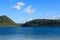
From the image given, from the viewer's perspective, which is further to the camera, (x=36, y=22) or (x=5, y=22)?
(x=5, y=22)

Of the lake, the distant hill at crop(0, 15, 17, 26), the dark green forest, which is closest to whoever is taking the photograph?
the lake

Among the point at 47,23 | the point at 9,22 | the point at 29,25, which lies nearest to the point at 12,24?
the point at 9,22

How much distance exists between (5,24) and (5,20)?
3.61m

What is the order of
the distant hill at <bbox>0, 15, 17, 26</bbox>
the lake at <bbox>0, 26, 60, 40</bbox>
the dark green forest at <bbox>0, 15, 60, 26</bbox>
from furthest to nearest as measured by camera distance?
1. the distant hill at <bbox>0, 15, 17, 26</bbox>
2. the dark green forest at <bbox>0, 15, 60, 26</bbox>
3. the lake at <bbox>0, 26, 60, 40</bbox>

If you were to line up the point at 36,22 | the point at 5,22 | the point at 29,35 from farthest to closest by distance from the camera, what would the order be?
the point at 5,22 < the point at 36,22 < the point at 29,35

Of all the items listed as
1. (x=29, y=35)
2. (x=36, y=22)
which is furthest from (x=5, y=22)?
(x=29, y=35)

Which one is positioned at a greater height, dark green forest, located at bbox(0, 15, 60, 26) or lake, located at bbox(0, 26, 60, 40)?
dark green forest, located at bbox(0, 15, 60, 26)

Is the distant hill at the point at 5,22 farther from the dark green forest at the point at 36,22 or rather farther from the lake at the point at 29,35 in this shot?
the lake at the point at 29,35

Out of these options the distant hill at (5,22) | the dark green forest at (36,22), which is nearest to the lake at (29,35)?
the dark green forest at (36,22)

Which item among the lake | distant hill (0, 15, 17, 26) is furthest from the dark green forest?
Result: the lake

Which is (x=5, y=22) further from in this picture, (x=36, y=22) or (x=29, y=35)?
(x=29, y=35)

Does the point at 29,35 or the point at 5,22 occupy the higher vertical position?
the point at 5,22

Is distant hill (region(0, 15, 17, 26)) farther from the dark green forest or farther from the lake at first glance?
the lake

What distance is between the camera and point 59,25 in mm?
164750
